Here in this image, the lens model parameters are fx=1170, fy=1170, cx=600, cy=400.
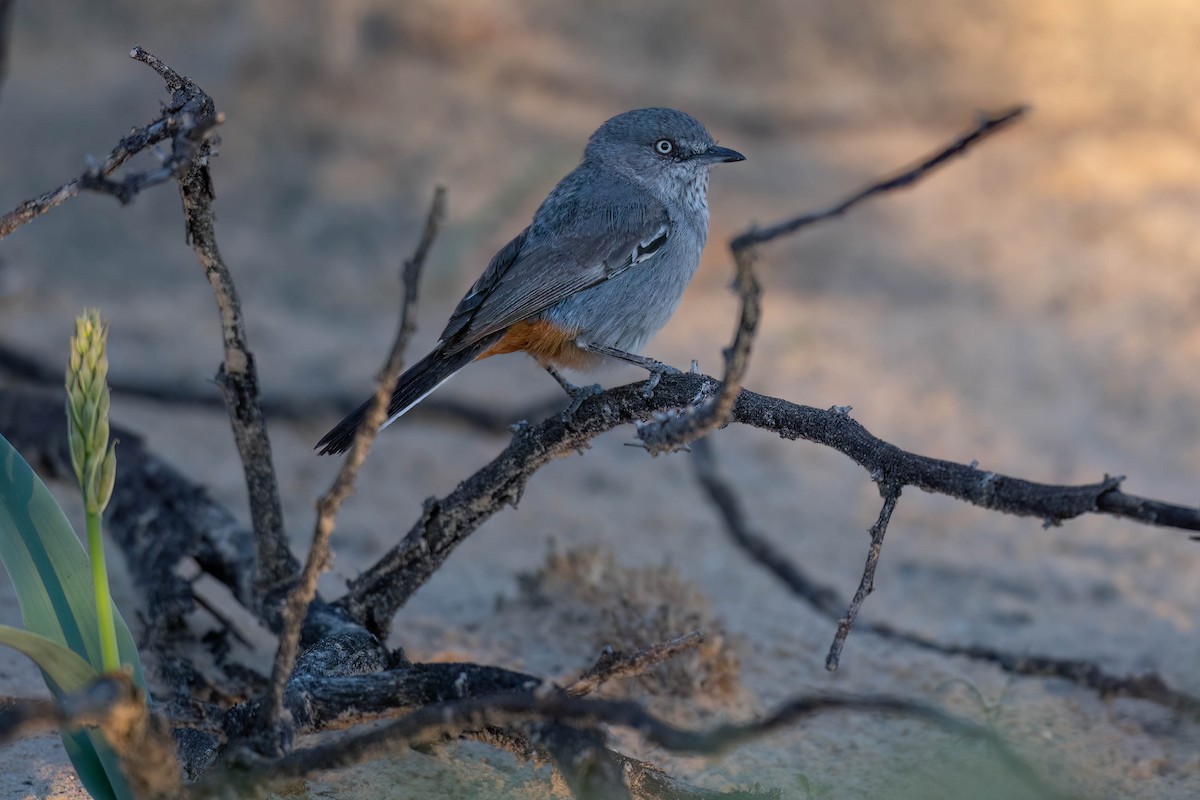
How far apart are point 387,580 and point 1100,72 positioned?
7.60 m

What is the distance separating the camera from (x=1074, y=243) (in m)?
8.16

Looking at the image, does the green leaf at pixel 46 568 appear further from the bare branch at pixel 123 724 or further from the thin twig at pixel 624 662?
the thin twig at pixel 624 662

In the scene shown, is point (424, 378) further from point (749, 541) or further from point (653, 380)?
point (749, 541)

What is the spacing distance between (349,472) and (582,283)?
2019 mm

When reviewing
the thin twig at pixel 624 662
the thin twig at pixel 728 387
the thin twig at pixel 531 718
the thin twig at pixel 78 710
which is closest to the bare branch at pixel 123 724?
the thin twig at pixel 78 710

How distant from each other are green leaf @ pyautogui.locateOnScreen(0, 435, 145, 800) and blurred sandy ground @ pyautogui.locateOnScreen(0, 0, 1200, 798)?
166cm

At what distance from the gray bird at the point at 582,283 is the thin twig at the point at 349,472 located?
4.48 feet

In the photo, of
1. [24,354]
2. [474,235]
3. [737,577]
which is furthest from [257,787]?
[474,235]

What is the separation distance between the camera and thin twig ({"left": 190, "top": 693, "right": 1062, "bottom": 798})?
2066 mm

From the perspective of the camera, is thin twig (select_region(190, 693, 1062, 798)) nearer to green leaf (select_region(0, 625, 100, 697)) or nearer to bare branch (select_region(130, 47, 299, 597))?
green leaf (select_region(0, 625, 100, 697))

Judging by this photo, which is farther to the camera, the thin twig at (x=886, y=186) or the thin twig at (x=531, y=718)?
the thin twig at (x=531, y=718)

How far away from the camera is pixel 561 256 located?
4.04m

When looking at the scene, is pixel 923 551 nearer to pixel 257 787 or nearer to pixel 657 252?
pixel 657 252

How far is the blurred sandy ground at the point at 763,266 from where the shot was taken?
526cm
